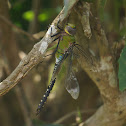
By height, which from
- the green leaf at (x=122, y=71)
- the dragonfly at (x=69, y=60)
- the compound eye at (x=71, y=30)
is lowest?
the green leaf at (x=122, y=71)

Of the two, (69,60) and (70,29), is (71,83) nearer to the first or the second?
(69,60)

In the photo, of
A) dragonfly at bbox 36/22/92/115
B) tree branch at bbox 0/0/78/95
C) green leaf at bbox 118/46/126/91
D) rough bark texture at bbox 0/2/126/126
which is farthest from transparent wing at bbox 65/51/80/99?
tree branch at bbox 0/0/78/95

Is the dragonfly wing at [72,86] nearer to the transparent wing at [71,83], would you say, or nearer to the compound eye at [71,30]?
the transparent wing at [71,83]

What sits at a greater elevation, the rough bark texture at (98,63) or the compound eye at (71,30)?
the compound eye at (71,30)

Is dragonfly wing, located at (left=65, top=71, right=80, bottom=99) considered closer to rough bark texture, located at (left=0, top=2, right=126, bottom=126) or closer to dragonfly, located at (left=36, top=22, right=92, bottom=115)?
dragonfly, located at (left=36, top=22, right=92, bottom=115)

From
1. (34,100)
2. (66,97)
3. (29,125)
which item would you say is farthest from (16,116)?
(29,125)

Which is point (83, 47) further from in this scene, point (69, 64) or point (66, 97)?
point (66, 97)

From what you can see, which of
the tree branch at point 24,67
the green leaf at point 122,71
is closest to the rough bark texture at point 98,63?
the tree branch at point 24,67
